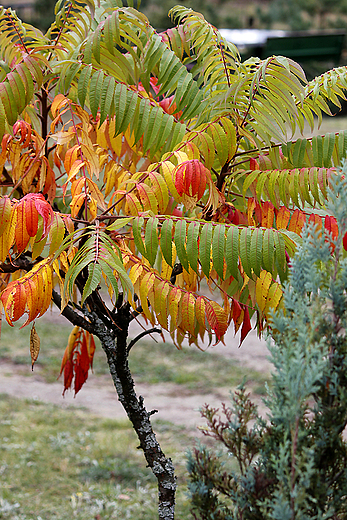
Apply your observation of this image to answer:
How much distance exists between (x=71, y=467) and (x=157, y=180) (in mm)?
3580

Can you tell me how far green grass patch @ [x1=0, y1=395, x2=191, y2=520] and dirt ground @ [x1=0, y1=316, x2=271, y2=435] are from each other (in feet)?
0.87

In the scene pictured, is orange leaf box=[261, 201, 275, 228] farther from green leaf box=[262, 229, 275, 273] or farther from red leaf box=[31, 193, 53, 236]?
red leaf box=[31, 193, 53, 236]

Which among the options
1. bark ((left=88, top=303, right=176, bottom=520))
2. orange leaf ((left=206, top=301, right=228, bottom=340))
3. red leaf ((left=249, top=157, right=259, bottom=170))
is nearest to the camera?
orange leaf ((left=206, top=301, right=228, bottom=340))

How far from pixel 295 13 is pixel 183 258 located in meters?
22.0

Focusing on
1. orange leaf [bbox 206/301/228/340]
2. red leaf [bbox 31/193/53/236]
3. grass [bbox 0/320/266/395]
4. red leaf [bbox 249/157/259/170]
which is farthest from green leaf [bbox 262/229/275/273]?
grass [bbox 0/320/266/395]

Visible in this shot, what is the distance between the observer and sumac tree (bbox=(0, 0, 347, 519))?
1.74 metres

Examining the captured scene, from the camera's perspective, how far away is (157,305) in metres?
1.83

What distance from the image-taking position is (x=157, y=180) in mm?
1853

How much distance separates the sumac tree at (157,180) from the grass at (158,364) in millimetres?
4277

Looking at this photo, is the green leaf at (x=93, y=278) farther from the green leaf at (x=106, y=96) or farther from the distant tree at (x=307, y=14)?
the distant tree at (x=307, y=14)

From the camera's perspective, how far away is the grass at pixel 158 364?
21.2ft

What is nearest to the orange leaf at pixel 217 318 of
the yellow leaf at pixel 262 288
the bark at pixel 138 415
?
the yellow leaf at pixel 262 288

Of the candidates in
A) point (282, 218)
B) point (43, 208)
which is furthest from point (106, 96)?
point (282, 218)

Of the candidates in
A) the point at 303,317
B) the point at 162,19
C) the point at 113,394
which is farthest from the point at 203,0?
the point at 303,317
